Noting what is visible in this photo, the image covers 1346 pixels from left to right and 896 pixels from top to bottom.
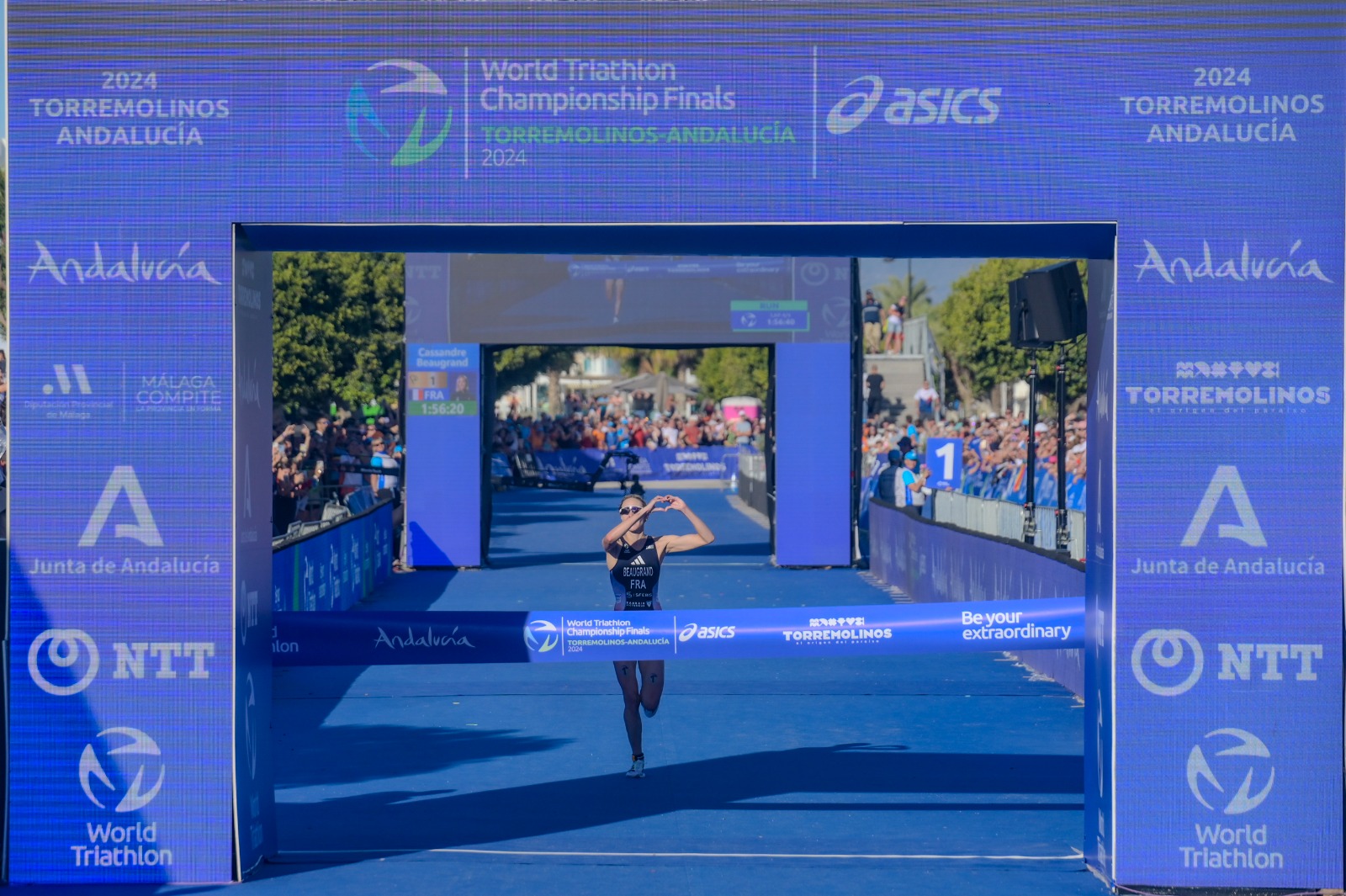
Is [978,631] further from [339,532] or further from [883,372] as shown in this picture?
[883,372]

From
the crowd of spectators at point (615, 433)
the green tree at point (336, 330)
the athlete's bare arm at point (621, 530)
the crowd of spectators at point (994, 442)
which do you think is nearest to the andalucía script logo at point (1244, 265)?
the athlete's bare arm at point (621, 530)

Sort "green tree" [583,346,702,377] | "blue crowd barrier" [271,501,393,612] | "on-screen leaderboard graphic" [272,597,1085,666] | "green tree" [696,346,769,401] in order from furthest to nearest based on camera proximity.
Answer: "green tree" [583,346,702,377]
"green tree" [696,346,769,401]
"blue crowd barrier" [271,501,393,612]
"on-screen leaderboard graphic" [272,597,1085,666]

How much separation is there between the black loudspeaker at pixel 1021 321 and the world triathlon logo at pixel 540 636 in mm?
4373

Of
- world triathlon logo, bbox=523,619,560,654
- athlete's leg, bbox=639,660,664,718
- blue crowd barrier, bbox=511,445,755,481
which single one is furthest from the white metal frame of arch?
blue crowd barrier, bbox=511,445,755,481

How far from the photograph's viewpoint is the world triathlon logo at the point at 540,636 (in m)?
7.66

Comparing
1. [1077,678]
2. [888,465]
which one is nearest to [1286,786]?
[1077,678]

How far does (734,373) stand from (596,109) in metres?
65.7

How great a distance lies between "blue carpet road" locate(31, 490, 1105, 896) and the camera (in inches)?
287

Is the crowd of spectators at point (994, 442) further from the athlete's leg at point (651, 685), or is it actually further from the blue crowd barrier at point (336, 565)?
the blue crowd barrier at point (336, 565)

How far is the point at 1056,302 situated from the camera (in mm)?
10055

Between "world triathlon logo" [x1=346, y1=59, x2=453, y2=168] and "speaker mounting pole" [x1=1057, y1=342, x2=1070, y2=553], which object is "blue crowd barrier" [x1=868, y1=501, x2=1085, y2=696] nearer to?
"speaker mounting pole" [x1=1057, y1=342, x2=1070, y2=553]

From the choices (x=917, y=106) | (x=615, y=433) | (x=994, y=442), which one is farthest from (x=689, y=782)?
(x=615, y=433)

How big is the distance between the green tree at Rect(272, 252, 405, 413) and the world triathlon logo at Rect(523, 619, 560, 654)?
32.2 meters

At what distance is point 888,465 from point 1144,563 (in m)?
16.9
